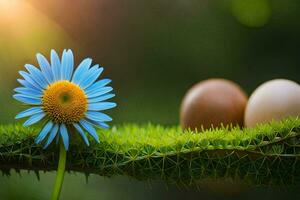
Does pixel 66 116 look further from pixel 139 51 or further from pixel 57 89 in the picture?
pixel 139 51

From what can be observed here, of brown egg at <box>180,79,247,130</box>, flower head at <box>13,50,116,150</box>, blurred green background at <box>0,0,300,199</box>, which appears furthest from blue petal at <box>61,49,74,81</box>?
blurred green background at <box>0,0,300,199</box>

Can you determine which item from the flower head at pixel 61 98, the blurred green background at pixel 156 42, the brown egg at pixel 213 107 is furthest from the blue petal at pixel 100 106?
the blurred green background at pixel 156 42

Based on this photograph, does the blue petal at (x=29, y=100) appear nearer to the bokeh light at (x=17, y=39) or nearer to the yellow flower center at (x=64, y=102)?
the yellow flower center at (x=64, y=102)

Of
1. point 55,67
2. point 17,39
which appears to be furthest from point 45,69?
point 17,39

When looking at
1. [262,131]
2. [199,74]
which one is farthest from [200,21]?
[262,131]

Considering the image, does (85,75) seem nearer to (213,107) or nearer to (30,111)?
(30,111)
